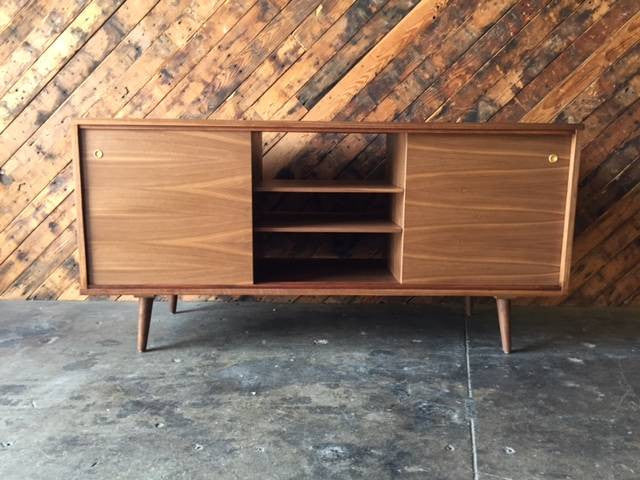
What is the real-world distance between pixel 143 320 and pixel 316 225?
0.57m

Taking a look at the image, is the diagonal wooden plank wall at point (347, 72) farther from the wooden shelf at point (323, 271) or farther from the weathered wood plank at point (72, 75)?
the wooden shelf at point (323, 271)

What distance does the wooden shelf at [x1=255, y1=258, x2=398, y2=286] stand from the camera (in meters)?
1.48

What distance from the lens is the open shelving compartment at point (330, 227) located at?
4.77 ft

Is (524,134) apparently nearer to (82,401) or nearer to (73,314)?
(82,401)

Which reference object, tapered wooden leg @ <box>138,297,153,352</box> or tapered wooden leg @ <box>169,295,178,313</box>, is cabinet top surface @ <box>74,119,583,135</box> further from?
tapered wooden leg @ <box>169,295,178,313</box>

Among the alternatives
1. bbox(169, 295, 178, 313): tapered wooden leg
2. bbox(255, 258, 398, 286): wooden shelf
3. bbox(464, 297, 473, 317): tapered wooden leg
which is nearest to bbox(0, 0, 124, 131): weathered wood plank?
bbox(169, 295, 178, 313): tapered wooden leg

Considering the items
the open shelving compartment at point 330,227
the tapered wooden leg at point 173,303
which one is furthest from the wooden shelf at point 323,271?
the tapered wooden leg at point 173,303

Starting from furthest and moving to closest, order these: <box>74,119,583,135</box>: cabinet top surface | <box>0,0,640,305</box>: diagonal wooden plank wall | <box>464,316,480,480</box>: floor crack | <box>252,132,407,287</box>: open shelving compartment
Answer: <box>0,0,640,305</box>: diagonal wooden plank wall, <box>252,132,407,287</box>: open shelving compartment, <box>74,119,583,135</box>: cabinet top surface, <box>464,316,480,480</box>: floor crack

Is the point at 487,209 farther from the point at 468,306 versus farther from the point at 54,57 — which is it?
the point at 54,57

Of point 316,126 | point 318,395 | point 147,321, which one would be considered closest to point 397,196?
point 316,126

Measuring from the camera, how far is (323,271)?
1.60m

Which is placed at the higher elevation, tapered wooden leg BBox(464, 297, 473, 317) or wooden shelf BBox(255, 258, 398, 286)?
wooden shelf BBox(255, 258, 398, 286)

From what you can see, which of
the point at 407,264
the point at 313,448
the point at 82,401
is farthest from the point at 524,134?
the point at 82,401

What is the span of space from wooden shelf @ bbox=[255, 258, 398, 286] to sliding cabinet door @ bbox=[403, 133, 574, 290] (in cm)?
13
